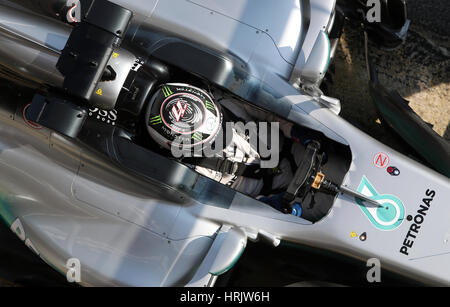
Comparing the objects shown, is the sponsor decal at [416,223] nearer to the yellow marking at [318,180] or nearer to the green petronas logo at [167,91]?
the yellow marking at [318,180]

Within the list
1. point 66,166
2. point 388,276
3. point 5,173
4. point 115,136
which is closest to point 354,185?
→ point 388,276

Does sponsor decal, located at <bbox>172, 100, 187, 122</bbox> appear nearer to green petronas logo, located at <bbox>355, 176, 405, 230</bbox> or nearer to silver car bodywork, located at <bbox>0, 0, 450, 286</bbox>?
silver car bodywork, located at <bbox>0, 0, 450, 286</bbox>

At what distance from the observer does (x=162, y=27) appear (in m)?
2.68

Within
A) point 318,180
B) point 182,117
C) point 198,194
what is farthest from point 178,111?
point 318,180

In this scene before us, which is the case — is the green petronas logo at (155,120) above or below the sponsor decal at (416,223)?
below

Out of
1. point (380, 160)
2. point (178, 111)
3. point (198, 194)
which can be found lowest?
point (198, 194)

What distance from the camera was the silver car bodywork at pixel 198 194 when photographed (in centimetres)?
233

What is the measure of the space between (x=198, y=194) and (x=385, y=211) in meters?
1.07

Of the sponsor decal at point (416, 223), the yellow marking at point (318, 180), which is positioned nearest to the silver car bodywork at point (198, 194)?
the sponsor decal at point (416, 223)

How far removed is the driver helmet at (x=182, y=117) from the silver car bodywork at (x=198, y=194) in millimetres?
183

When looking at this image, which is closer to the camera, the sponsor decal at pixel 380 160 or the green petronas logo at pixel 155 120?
the green petronas logo at pixel 155 120

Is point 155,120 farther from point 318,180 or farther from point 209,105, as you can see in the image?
point 318,180

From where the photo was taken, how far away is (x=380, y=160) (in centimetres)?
239

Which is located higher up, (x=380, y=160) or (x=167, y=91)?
(x=380, y=160)
